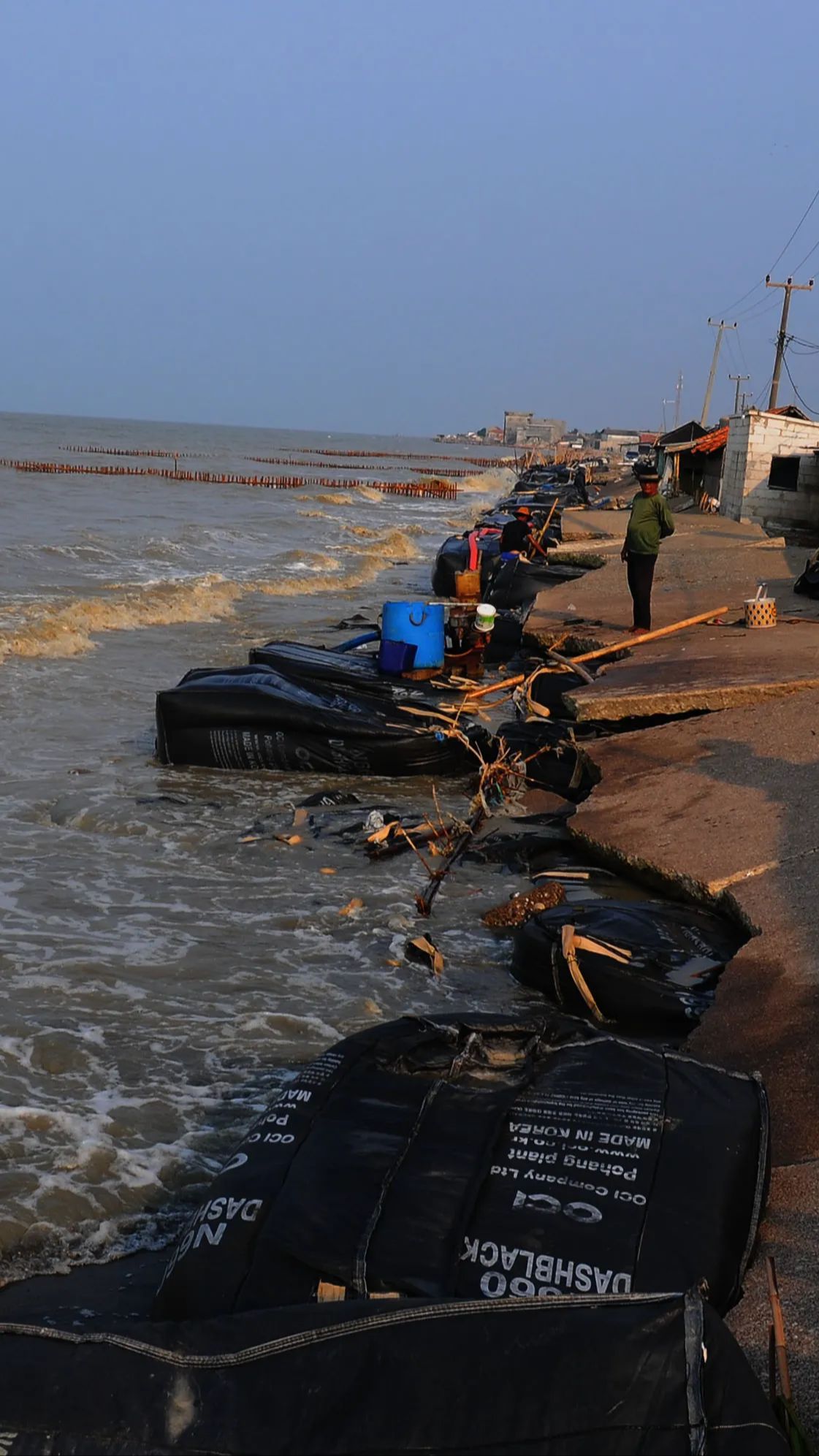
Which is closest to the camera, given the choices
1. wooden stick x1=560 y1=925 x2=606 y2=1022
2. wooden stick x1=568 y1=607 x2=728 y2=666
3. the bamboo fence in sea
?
wooden stick x1=560 y1=925 x2=606 y2=1022

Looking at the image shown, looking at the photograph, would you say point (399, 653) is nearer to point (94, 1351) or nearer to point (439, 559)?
point (94, 1351)

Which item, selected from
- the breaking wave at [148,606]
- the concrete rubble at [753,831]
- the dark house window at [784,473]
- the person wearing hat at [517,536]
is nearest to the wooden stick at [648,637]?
the concrete rubble at [753,831]

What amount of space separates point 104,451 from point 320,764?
9346cm

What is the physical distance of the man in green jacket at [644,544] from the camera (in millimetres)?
10531

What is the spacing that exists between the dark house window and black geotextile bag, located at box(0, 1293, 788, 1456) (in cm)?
2049

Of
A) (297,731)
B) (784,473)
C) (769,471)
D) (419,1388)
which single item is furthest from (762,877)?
(769,471)

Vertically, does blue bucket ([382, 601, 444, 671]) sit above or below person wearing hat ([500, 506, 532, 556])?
below

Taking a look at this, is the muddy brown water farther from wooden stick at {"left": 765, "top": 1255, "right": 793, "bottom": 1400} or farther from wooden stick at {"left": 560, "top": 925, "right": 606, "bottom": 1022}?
wooden stick at {"left": 765, "top": 1255, "right": 793, "bottom": 1400}

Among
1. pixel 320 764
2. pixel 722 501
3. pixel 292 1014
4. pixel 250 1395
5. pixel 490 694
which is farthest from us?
pixel 722 501

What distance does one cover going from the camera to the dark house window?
68.2 ft

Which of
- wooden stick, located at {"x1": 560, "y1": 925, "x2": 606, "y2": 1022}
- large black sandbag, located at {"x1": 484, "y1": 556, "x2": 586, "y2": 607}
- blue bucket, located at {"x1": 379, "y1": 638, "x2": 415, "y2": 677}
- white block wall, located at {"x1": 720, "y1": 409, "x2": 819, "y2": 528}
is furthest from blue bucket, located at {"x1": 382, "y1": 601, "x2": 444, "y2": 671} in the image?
white block wall, located at {"x1": 720, "y1": 409, "x2": 819, "y2": 528}

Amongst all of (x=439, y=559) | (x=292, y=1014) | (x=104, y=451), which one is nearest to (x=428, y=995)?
(x=292, y=1014)

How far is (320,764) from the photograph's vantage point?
26.1 feet

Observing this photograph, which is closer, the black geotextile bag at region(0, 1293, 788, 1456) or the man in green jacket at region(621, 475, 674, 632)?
the black geotextile bag at region(0, 1293, 788, 1456)
